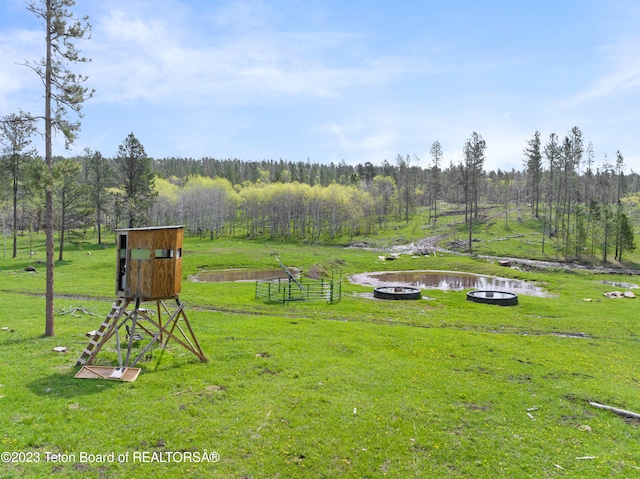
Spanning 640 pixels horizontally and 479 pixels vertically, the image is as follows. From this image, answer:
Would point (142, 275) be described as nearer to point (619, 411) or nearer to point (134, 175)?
point (619, 411)

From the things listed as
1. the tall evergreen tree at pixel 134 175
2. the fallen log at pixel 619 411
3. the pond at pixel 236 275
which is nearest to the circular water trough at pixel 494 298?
the fallen log at pixel 619 411

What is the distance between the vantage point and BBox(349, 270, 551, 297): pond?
46094mm

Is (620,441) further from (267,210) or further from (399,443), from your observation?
(267,210)

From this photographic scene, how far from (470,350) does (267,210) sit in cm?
9893

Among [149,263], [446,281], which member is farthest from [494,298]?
[149,263]

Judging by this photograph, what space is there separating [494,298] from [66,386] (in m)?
34.6

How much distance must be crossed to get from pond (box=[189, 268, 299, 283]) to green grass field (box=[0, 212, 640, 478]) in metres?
20.8

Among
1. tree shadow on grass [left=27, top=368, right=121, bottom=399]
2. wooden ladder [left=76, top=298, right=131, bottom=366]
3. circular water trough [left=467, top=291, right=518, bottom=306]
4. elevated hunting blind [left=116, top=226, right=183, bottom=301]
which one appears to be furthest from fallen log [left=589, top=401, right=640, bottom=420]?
circular water trough [left=467, top=291, right=518, bottom=306]

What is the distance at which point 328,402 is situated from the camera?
45.5 feet

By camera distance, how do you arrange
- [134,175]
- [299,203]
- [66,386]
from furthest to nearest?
[299,203] < [134,175] < [66,386]

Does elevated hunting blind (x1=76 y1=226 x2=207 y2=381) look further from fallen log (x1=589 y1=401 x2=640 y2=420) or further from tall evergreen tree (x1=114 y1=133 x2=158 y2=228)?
tall evergreen tree (x1=114 y1=133 x2=158 y2=228)

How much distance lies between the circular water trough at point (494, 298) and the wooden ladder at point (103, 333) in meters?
31.5

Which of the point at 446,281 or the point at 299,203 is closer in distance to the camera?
the point at 446,281

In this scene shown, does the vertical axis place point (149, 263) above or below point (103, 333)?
above
